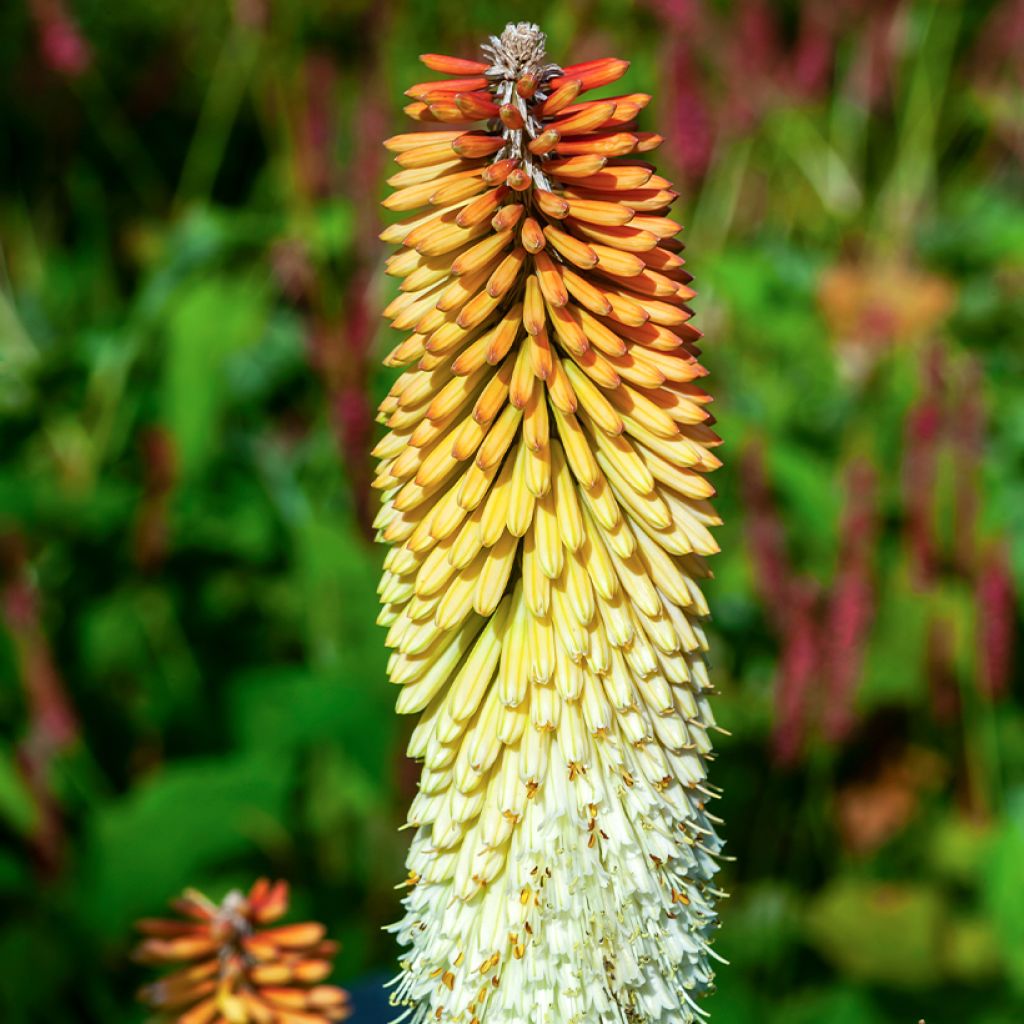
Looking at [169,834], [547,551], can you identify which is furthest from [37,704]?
[547,551]

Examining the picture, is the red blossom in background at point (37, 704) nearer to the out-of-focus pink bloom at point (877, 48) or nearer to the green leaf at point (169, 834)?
the green leaf at point (169, 834)

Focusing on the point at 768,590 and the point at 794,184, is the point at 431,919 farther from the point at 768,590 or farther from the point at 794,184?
the point at 794,184

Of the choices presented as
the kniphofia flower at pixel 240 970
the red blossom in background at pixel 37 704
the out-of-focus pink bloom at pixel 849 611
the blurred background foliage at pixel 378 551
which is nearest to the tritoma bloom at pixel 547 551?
the kniphofia flower at pixel 240 970

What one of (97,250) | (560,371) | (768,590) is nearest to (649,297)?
(560,371)

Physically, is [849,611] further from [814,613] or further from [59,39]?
[59,39]

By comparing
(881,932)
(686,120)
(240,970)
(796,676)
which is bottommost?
(881,932)

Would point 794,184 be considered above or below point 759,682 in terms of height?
above
